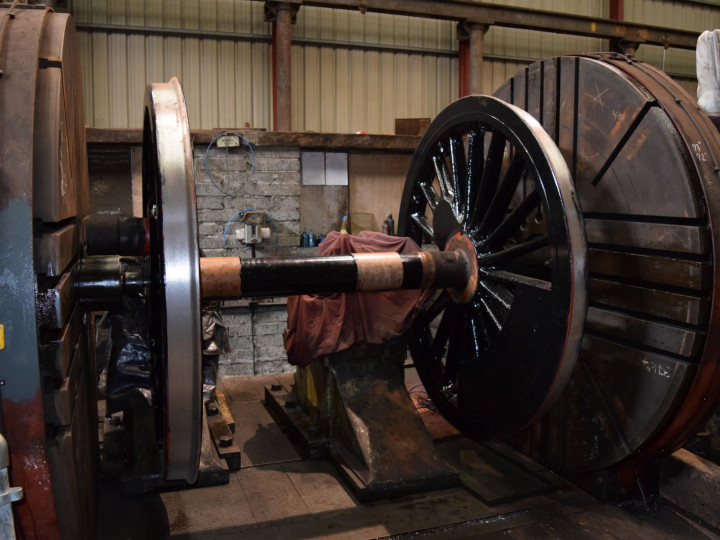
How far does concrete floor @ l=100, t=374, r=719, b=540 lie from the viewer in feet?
8.15

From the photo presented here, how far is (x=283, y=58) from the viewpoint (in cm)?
643

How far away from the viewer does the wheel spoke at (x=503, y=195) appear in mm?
2510

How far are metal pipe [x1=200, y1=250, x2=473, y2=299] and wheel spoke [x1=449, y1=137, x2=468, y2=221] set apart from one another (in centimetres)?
26

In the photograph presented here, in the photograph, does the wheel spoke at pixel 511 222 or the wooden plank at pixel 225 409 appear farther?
the wooden plank at pixel 225 409

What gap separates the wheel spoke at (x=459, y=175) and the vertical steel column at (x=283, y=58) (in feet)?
11.8

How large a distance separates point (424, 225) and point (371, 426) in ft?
3.47

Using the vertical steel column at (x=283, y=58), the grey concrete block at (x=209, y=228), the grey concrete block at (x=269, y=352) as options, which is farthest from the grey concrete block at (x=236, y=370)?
the vertical steel column at (x=283, y=58)

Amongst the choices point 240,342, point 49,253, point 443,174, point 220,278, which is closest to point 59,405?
point 49,253

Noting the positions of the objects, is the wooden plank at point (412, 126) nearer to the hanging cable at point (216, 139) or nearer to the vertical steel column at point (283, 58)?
the vertical steel column at point (283, 58)

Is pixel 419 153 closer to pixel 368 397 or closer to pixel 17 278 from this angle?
pixel 368 397

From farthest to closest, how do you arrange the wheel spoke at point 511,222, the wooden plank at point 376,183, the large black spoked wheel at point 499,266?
the wooden plank at point 376,183
the wheel spoke at point 511,222
the large black spoked wheel at point 499,266

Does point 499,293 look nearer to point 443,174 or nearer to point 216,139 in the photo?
point 443,174

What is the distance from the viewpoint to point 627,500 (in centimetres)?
270

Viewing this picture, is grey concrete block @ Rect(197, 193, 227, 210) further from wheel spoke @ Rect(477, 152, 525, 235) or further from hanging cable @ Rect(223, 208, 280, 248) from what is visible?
wheel spoke @ Rect(477, 152, 525, 235)
